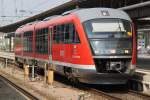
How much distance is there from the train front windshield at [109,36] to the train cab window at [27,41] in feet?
38.6

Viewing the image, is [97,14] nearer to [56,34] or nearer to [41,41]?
[56,34]

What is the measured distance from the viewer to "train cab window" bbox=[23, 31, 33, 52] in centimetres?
2989

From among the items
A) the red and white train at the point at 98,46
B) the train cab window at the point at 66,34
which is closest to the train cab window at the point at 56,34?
the train cab window at the point at 66,34

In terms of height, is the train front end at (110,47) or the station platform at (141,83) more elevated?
the train front end at (110,47)

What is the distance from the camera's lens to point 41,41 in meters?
25.8

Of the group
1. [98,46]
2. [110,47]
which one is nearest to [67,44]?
[98,46]

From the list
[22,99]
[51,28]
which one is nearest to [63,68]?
[51,28]

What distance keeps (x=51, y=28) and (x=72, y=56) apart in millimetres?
4321

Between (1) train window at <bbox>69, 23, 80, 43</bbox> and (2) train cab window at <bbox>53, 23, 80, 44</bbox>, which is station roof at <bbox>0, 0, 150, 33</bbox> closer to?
(2) train cab window at <bbox>53, 23, 80, 44</bbox>

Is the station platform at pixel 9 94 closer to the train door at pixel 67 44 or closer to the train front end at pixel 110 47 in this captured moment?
the train door at pixel 67 44

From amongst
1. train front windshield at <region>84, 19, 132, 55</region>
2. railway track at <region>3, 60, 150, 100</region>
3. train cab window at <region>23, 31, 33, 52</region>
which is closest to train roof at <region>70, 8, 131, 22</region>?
Answer: train front windshield at <region>84, 19, 132, 55</region>

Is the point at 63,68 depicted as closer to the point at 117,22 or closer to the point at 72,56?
the point at 72,56

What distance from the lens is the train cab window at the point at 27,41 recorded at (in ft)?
98.1

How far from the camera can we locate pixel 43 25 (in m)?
25.5
